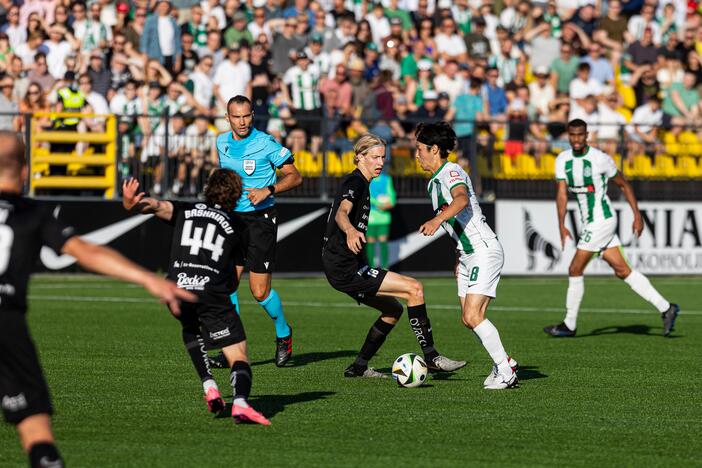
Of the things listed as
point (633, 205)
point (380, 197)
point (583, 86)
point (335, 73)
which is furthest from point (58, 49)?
point (633, 205)

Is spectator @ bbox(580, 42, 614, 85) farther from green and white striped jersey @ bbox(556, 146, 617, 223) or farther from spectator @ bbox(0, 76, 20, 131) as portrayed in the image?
green and white striped jersey @ bbox(556, 146, 617, 223)

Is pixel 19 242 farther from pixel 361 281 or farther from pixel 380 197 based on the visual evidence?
pixel 380 197

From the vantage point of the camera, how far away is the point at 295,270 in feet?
75.7

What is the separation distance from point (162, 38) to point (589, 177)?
11.0 m

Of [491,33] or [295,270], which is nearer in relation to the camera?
[295,270]

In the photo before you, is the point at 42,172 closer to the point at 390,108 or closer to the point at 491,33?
the point at 390,108

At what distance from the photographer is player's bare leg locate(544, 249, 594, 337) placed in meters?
14.9

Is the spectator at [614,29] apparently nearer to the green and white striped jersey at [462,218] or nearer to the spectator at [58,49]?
the spectator at [58,49]

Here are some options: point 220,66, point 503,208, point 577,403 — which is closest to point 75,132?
point 220,66

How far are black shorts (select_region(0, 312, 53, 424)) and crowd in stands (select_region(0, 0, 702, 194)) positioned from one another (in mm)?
16324

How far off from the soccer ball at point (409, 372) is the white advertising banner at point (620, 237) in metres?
13.2

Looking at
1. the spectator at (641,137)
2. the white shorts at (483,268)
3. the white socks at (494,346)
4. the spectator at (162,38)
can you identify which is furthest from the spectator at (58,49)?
the white socks at (494,346)

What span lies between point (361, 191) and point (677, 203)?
14.9 m

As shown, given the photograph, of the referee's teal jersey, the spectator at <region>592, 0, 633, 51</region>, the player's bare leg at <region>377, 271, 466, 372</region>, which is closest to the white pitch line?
the referee's teal jersey
